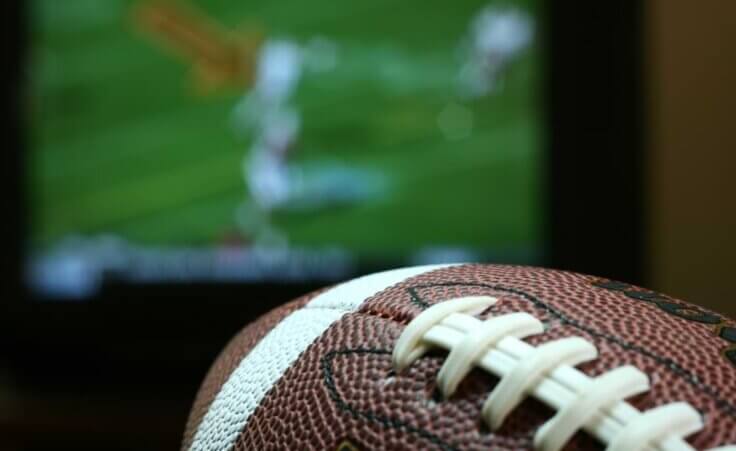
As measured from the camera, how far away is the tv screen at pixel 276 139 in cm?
162

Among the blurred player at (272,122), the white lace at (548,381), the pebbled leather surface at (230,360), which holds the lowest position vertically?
the pebbled leather surface at (230,360)

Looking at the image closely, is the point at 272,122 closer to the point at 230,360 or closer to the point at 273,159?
the point at 273,159

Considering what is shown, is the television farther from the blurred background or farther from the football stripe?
the football stripe

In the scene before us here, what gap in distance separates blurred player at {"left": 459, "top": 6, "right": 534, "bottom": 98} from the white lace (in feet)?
4.01

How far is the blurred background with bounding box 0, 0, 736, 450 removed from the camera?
1546mm

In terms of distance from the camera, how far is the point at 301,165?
171cm

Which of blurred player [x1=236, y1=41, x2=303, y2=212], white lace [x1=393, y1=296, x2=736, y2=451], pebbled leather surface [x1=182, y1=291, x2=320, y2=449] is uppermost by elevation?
blurred player [x1=236, y1=41, x2=303, y2=212]

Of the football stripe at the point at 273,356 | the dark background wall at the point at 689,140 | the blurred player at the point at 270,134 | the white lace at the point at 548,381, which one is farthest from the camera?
the blurred player at the point at 270,134

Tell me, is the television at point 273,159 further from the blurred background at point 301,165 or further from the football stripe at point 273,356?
the football stripe at point 273,356

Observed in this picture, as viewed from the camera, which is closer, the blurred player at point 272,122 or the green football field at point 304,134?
the green football field at point 304,134

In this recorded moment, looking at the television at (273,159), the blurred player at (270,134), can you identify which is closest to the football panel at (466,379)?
the television at (273,159)

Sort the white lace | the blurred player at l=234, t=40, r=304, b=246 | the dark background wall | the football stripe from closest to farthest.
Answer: the white lace < the football stripe < the dark background wall < the blurred player at l=234, t=40, r=304, b=246

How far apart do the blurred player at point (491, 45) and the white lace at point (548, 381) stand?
1.22 m

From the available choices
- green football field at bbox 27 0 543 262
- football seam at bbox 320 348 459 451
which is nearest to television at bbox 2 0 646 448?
green football field at bbox 27 0 543 262
